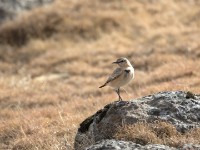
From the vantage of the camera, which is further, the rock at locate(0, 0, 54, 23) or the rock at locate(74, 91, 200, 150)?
the rock at locate(0, 0, 54, 23)

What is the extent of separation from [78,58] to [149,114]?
611 inches

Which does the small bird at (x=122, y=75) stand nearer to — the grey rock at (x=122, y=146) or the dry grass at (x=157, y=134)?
the dry grass at (x=157, y=134)

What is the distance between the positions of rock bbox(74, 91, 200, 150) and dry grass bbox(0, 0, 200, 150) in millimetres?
1301

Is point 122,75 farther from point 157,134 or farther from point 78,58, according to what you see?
point 78,58

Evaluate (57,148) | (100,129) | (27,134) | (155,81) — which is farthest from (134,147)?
(155,81)

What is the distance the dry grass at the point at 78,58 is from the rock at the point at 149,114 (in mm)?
1301

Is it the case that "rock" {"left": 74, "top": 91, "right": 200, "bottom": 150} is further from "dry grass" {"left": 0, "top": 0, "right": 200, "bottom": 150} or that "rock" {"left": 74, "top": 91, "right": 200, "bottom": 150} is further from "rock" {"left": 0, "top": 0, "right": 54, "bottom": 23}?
"rock" {"left": 0, "top": 0, "right": 54, "bottom": 23}

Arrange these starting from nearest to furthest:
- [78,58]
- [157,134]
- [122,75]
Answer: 1. [157,134]
2. [122,75]
3. [78,58]

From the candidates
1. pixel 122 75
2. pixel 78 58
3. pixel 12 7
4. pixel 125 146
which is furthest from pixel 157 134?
pixel 12 7

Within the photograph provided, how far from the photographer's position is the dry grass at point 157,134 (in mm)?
7082

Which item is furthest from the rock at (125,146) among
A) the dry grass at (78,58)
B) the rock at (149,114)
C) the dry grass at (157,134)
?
the dry grass at (78,58)

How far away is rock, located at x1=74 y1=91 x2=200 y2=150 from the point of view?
25.0 ft

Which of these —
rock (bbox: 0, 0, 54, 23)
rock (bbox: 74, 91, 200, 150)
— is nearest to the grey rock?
rock (bbox: 74, 91, 200, 150)

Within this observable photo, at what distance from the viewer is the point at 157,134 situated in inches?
289
